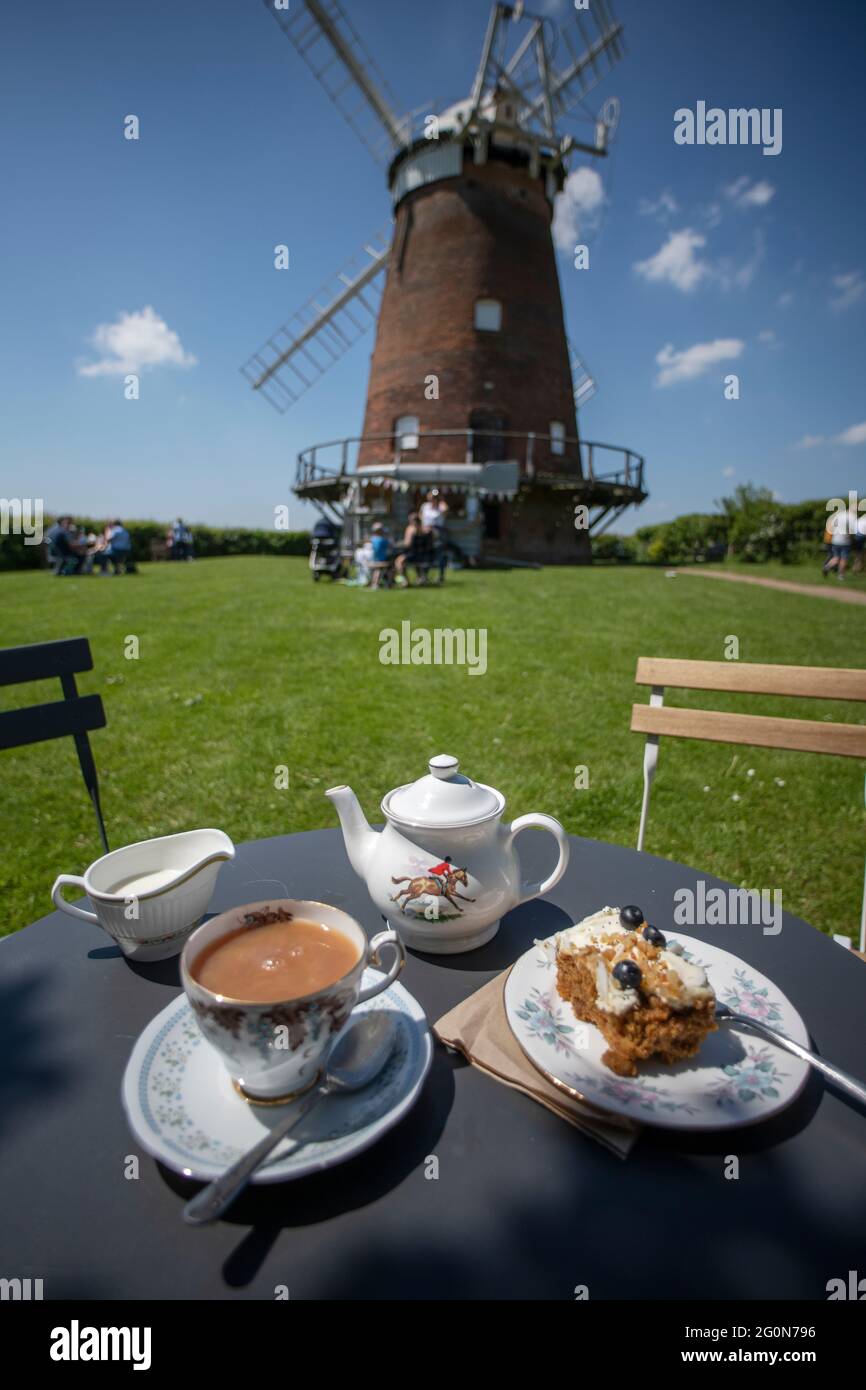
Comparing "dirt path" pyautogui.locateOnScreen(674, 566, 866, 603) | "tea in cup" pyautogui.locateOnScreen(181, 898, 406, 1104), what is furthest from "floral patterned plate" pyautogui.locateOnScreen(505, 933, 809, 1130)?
"dirt path" pyautogui.locateOnScreen(674, 566, 866, 603)

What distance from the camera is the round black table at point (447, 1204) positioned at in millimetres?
655

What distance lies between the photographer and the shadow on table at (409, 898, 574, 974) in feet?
3.81

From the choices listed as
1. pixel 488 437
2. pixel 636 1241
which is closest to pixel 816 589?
pixel 488 437

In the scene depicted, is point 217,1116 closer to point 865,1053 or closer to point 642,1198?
point 642,1198

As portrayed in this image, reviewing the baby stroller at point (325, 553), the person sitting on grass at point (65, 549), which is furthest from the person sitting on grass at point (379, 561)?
the person sitting on grass at point (65, 549)

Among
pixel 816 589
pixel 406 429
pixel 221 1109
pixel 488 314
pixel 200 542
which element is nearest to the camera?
pixel 221 1109

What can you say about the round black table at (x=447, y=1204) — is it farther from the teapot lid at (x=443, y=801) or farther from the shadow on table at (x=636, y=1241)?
the teapot lid at (x=443, y=801)

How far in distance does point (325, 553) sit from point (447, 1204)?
1544cm

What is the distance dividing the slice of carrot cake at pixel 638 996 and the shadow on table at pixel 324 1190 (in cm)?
26

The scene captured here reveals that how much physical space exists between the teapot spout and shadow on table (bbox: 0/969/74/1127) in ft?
1.78

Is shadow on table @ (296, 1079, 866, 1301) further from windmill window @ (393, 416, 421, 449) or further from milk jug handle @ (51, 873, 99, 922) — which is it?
windmill window @ (393, 416, 421, 449)

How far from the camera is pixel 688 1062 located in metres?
0.90

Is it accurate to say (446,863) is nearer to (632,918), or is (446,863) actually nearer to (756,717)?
(632,918)
